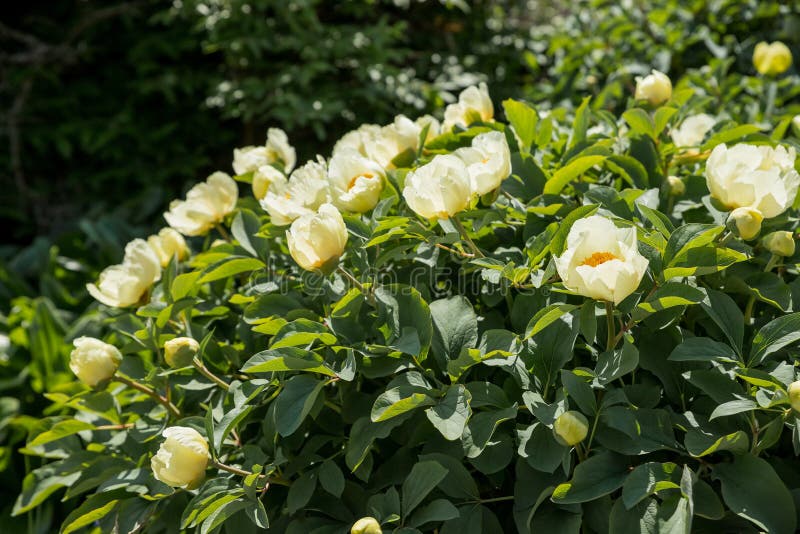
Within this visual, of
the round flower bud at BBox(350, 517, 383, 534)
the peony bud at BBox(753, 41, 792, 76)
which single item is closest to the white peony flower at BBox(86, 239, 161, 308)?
the round flower bud at BBox(350, 517, 383, 534)

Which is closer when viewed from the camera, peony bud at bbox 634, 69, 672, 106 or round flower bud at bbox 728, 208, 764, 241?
round flower bud at bbox 728, 208, 764, 241

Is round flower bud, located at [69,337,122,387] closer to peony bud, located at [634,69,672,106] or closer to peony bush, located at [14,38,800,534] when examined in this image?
peony bush, located at [14,38,800,534]

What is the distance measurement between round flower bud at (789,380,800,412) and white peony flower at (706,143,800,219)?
0.26 meters

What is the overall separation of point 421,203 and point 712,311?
15.5 inches

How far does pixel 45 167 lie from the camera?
3471 millimetres

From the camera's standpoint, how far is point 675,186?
3.61 feet

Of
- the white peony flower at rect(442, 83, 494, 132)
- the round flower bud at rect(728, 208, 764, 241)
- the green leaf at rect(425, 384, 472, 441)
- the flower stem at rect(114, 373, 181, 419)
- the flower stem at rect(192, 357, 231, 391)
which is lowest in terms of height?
the flower stem at rect(114, 373, 181, 419)

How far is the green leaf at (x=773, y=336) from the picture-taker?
85 cm

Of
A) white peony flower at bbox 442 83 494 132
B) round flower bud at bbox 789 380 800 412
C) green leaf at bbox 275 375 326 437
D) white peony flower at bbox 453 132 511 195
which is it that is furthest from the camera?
white peony flower at bbox 442 83 494 132

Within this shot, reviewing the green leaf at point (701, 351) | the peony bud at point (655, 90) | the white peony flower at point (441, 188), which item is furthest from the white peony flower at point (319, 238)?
the peony bud at point (655, 90)

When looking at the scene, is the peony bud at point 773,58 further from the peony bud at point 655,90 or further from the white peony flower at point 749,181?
the white peony flower at point 749,181

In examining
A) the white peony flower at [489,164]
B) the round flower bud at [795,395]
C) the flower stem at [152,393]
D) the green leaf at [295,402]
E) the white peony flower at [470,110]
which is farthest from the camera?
the white peony flower at [470,110]

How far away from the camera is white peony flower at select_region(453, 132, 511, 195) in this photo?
3.22 feet

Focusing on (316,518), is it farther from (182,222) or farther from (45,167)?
(45,167)
